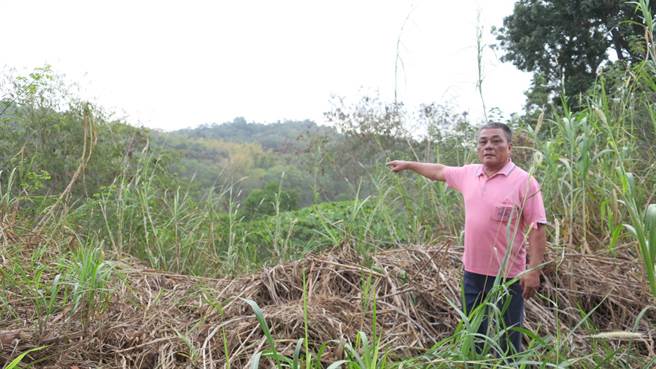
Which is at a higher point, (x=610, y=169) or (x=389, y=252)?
(x=610, y=169)

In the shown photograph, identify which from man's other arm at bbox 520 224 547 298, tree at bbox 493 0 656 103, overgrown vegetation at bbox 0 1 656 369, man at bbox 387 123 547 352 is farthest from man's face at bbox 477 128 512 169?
tree at bbox 493 0 656 103

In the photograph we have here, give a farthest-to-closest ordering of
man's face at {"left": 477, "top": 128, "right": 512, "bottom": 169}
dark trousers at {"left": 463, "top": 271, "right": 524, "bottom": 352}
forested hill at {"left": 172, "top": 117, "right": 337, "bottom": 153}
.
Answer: forested hill at {"left": 172, "top": 117, "right": 337, "bottom": 153} < man's face at {"left": 477, "top": 128, "right": 512, "bottom": 169} < dark trousers at {"left": 463, "top": 271, "right": 524, "bottom": 352}

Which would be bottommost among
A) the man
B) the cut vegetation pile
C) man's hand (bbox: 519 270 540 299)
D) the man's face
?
the cut vegetation pile

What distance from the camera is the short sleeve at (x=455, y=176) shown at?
294 centimetres

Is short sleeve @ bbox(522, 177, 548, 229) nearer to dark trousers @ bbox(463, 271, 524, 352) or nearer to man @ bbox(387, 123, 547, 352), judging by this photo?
man @ bbox(387, 123, 547, 352)

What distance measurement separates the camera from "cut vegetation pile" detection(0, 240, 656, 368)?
2.35 meters

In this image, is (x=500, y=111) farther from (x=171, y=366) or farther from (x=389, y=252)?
(x=171, y=366)

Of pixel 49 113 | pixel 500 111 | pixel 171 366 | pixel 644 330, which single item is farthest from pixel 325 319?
pixel 49 113

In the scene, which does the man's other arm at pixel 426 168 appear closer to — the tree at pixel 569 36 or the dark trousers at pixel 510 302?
the dark trousers at pixel 510 302

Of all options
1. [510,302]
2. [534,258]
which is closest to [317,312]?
[510,302]

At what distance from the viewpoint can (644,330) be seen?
275 centimetres

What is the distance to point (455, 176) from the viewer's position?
299 centimetres

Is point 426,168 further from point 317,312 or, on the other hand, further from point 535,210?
point 317,312

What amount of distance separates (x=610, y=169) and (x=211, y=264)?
114 inches
